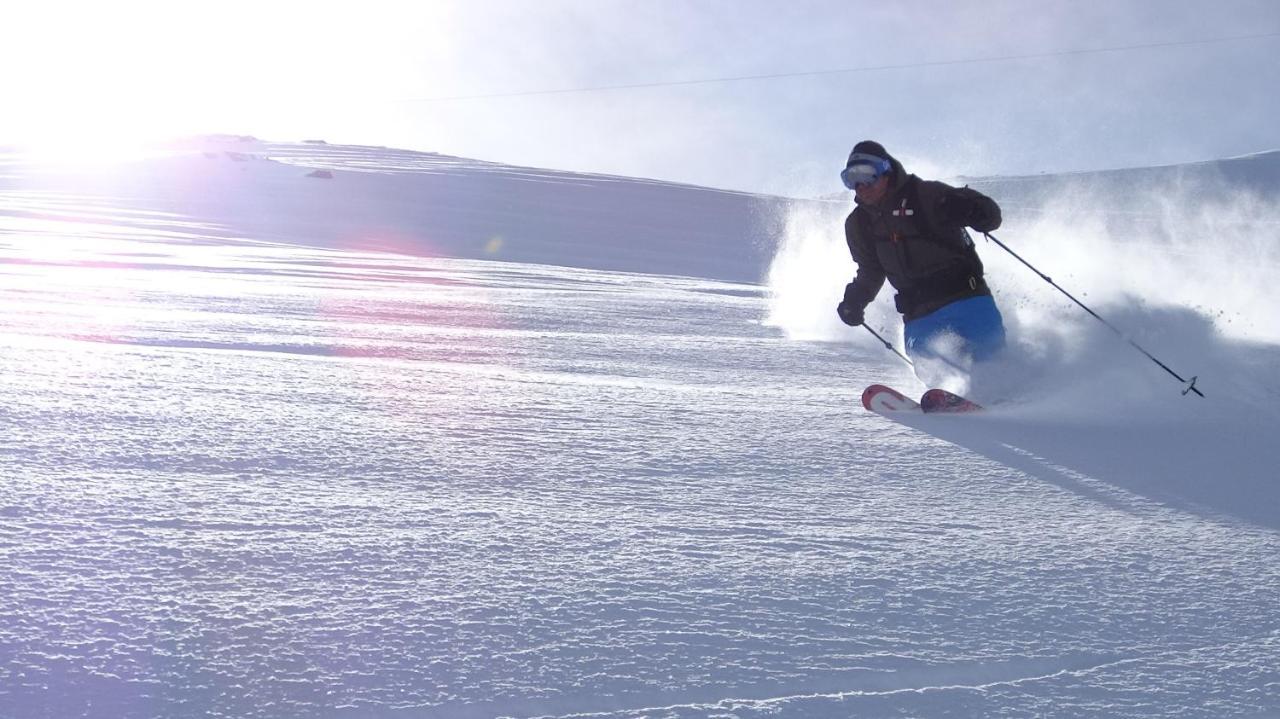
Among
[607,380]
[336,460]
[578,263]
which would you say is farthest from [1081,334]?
[578,263]

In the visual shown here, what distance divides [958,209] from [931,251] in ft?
0.78

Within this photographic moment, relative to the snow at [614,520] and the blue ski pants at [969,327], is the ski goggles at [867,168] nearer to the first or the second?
the blue ski pants at [969,327]

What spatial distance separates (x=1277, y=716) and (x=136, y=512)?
2.10 meters

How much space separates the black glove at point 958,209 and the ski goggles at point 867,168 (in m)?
0.31

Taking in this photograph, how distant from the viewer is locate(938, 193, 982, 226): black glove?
5.03 m

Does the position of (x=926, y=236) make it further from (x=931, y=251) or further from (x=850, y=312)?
(x=850, y=312)

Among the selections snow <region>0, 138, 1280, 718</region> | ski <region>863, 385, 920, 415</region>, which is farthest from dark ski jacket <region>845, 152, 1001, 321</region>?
ski <region>863, 385, 920, 415</region>

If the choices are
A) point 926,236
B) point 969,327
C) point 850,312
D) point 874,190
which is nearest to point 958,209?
point 926,236

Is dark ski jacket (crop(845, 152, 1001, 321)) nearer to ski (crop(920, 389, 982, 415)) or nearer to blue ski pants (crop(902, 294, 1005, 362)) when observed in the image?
blue ski pants (crop(902, 294, 1005, 362))

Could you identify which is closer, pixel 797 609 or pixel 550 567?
pixel 797 609

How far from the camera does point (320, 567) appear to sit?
2008 mm

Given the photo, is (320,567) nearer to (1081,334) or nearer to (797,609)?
(797,609)

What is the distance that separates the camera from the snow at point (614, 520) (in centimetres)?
160

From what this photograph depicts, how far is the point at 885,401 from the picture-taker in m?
4.28
